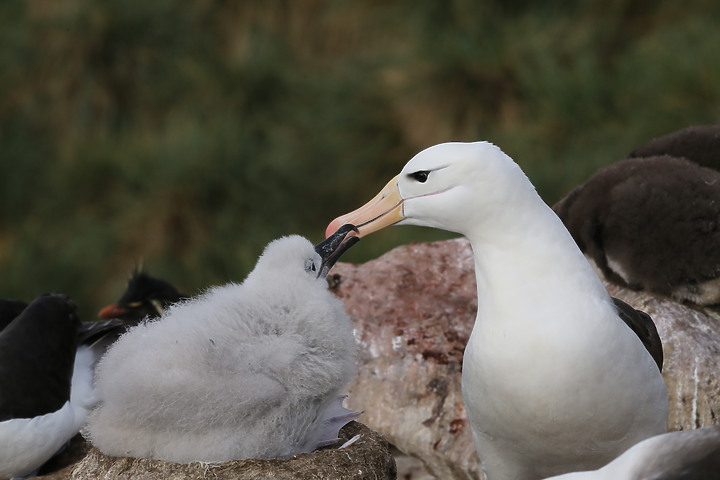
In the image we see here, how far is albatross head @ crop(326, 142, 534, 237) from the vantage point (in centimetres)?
330

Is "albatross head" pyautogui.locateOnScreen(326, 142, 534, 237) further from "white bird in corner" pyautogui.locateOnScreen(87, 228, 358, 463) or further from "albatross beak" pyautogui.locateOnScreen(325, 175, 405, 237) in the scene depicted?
"white bird in corner" pyautogui.locateOnScreen(87, 228, 358, 463)

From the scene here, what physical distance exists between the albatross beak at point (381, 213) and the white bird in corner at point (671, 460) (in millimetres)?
1084

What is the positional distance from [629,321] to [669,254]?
1.07 m

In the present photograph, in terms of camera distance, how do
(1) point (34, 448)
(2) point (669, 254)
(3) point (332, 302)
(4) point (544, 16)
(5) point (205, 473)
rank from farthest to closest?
(4) point (544, 16)
(2) point (669, 254)
(1) point (34, 448)
(3) point (332, 302)
(5) point (205, 473)

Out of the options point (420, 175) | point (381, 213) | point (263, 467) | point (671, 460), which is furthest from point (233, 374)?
point (671, 460)

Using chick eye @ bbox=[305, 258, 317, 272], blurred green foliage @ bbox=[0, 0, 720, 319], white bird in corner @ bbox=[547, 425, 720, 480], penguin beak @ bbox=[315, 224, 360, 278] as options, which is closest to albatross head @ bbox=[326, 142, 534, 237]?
penguin beak @ bbox=[315, 224, 360, 278]

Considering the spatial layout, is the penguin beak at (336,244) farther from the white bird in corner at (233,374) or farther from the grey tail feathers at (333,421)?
the grey tail feathers at (333,421)

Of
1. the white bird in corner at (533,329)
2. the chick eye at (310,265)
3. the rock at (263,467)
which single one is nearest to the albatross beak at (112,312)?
the rock at (263,467)

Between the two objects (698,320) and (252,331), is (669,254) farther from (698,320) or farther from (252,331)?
(252,331)

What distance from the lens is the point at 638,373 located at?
331cm

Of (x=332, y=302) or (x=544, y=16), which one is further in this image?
(x=544, y=16)

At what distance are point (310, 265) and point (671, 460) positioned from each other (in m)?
1.34

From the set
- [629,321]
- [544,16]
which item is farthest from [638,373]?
[544,16]

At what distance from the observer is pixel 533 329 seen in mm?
3229
